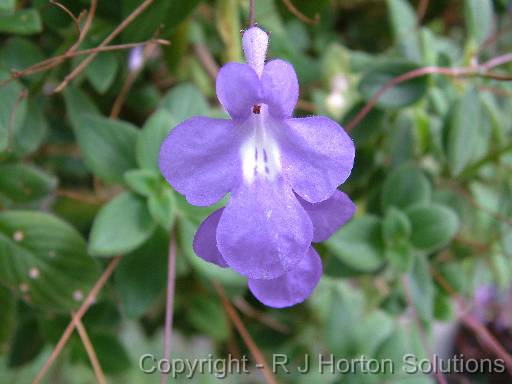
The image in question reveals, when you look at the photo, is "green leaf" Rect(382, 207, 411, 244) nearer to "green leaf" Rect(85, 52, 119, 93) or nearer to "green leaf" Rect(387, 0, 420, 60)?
"green leaf" Rect(387, 0, 420, 60)

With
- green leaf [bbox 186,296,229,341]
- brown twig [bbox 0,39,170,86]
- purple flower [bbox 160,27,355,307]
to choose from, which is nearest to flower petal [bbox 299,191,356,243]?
purple flower [bbox 160,27,355,307]

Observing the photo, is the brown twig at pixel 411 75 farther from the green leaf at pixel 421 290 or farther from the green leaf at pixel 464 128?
the green leaf at pixel 421 290

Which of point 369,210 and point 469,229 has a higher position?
point 369,210

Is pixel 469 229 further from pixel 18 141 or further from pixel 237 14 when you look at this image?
pixel 18 141

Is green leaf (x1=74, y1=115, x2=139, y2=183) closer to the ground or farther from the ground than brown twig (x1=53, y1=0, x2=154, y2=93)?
closer to the ground

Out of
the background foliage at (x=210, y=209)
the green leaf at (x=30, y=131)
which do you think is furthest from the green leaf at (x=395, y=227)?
the green leaf at (x=30, y=131)

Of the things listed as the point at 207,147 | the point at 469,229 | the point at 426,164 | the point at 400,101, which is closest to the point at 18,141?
the point at 207,147

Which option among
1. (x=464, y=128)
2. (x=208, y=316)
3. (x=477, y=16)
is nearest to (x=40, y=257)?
(x=208, y=316)
